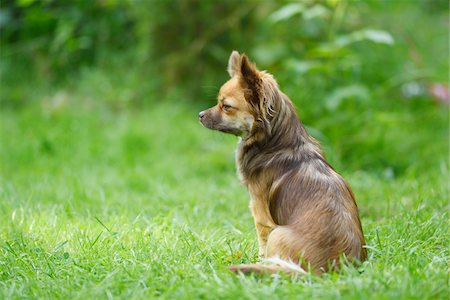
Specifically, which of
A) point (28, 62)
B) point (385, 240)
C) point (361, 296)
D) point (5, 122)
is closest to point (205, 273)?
point (361, 296)

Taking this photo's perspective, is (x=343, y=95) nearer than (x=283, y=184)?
No

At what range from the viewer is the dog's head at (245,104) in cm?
404

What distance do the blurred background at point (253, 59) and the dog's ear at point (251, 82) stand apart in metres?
3.08

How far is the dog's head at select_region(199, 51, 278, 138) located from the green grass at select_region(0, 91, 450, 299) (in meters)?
0.77

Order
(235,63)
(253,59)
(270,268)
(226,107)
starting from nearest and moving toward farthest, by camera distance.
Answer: (270,268)
(226,107)
(235,63)
(253,59)

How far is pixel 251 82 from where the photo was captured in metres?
4.06

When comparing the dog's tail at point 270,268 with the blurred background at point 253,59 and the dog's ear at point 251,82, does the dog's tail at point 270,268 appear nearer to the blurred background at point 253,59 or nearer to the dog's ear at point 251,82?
the dog's ear at point 251,82

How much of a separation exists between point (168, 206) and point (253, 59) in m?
3.36

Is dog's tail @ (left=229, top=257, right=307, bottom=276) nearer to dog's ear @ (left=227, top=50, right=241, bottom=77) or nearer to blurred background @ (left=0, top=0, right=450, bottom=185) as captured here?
dog's ear @ (left=227, top=50, right=241, bottom=77)

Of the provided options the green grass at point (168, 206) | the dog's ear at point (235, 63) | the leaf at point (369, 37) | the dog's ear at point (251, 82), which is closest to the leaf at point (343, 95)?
the green grass at point (168, 206)

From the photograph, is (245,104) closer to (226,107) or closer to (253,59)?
(226,107)

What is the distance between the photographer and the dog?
11.7ft

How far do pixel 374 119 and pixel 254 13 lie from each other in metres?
2.63

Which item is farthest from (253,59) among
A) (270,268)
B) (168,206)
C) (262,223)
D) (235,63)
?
(270,268)
